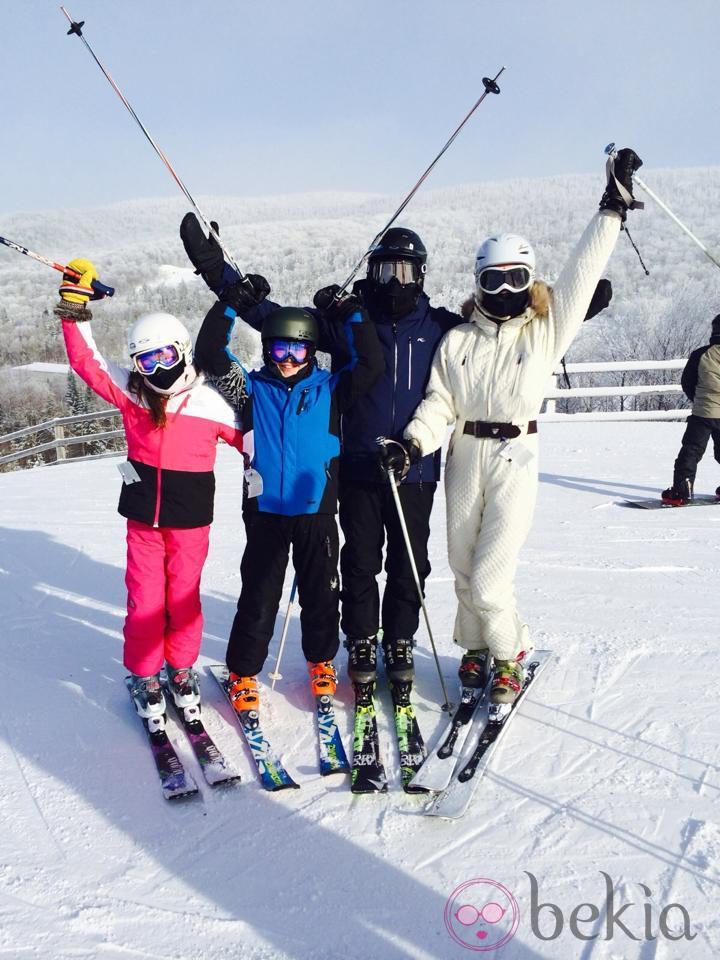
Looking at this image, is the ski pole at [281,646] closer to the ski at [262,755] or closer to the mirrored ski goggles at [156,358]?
the ski at [262,755]

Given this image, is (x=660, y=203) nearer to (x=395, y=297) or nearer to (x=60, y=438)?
(x=395, y=297)

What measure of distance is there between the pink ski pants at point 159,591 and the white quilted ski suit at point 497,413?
1042mm

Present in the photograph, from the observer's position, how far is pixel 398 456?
2760 mm

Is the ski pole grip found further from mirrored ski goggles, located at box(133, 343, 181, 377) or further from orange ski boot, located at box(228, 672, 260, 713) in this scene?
orange ski boot, located at box(228, 672, 260, 713)

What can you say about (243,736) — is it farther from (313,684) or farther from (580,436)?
(580,436)

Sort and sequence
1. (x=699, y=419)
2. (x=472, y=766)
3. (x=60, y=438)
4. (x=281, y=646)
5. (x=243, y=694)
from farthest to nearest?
(x=60, y=438)
(x=699, y=419)
(x=281, y=646)
(x=243, y=694)
(x=472, y=766)

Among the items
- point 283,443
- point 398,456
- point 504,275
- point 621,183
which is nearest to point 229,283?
point 283,443

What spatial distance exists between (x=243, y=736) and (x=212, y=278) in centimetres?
190

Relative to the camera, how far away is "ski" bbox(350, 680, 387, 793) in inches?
102

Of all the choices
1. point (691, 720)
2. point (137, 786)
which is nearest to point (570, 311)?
point (691, 720)

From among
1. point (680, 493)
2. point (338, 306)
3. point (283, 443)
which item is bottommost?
point (680, 493)

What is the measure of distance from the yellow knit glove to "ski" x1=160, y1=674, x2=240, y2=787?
168 cm

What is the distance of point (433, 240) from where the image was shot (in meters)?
59.8

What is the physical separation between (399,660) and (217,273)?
5.95ft
